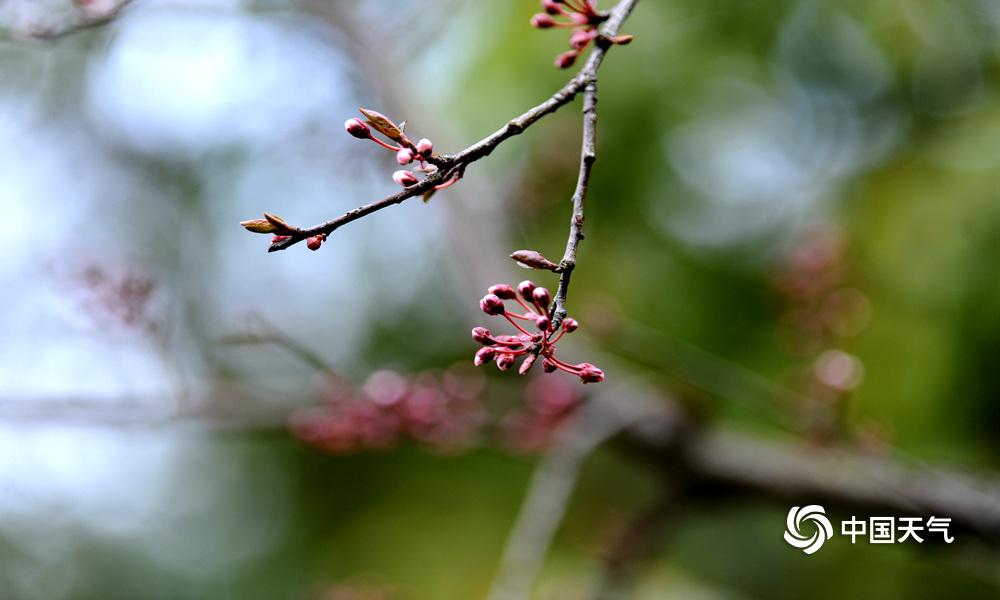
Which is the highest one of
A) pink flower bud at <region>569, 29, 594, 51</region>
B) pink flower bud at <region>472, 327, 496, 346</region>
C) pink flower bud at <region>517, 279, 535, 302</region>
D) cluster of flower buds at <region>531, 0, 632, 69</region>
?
cluster of flower buds at <region>531, 0, 632, 69</region>

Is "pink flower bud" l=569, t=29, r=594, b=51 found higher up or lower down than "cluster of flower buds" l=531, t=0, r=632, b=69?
lower down

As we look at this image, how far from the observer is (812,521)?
8.94 ft

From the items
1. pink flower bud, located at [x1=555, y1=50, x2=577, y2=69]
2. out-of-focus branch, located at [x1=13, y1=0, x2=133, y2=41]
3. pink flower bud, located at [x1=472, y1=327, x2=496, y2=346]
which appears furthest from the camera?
out-of-focus branch, located at [x1=13, y1=0, x2=133, y2=41]

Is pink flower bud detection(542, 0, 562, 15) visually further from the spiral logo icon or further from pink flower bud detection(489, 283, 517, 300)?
the spiral logo icon

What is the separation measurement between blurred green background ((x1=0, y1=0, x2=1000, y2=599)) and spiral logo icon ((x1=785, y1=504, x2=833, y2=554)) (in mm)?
250

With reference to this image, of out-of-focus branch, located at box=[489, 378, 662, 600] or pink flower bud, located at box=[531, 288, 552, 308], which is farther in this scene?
out-of-focus branch, located at box=[489, 378, 662, 600]

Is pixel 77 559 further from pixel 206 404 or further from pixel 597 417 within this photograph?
pixel 597 417

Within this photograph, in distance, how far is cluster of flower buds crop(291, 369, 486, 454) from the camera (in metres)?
2.39

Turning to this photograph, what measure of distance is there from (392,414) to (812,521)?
4.52 ft

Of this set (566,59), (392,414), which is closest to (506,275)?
(392,414)

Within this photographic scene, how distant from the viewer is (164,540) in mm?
5566

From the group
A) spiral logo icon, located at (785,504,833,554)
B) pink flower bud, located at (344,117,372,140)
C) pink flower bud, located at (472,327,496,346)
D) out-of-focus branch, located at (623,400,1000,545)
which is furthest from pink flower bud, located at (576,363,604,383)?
spiral logo icon, located at (785,504,833,554)

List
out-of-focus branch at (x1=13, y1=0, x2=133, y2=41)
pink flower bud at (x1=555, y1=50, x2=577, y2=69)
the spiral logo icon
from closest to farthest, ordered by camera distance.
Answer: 1. pink flower bud at (x1=555, y1=50, x2=577, y2=69)
2. out-of-focus branch at (x1=13, y1=0, x2=133, y2=41)
3. the spiral logo icon

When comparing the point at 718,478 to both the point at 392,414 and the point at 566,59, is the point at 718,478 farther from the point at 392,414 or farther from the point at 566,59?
the point at 566,59
